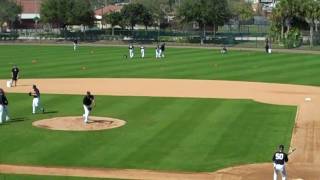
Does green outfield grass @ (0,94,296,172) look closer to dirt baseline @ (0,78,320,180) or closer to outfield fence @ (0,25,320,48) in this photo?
dirt baseline @ (0,78,320,180)

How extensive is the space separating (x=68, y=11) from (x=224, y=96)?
6861cm

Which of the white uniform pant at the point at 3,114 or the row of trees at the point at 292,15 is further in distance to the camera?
the row of trees at the point at 292,15

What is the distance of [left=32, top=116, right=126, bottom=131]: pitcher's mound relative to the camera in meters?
28.5

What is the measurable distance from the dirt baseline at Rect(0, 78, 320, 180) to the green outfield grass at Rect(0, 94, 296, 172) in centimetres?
71

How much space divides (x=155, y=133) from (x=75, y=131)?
12.1 feet

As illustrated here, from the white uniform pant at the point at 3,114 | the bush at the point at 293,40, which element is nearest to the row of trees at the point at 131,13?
the bush at the point at 293,40

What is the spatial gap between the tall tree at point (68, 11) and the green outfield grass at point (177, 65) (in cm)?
2743

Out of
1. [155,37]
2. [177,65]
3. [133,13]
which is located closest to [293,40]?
[155,37]

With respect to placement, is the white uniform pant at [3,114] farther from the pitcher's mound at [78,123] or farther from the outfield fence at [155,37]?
the outfield fence at [155,37]

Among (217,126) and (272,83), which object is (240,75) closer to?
(272,83)

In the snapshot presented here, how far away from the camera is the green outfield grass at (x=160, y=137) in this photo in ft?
75.2

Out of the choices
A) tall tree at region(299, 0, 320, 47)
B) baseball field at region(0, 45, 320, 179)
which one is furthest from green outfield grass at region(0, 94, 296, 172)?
tall tree at region(299, 0, 320, 47)

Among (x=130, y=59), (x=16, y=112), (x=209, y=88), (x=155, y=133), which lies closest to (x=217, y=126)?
(x=155, y=133)

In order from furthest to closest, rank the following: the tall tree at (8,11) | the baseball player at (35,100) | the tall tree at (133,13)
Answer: the tall tree at (8,11)
the tall tree at (133,13)
the baseball player at (35,100)
